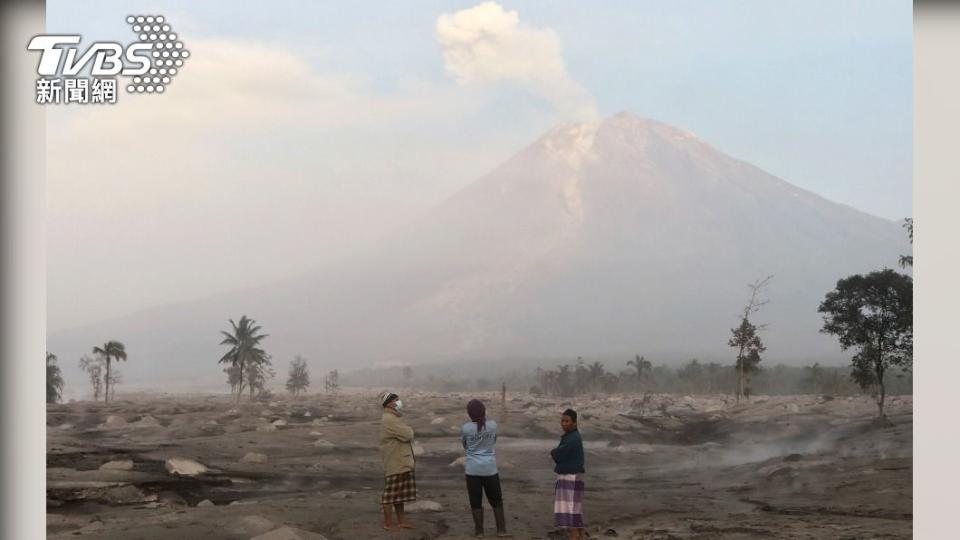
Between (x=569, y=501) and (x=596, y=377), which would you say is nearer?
(x=569, y=501)

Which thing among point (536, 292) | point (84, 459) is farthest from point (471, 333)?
point (84, 459)

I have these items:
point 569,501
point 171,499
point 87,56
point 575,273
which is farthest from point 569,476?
point 575,273

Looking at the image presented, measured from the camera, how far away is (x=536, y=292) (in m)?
90.4

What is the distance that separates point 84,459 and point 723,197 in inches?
3781

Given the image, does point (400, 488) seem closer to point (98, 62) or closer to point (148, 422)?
point (98, 62)

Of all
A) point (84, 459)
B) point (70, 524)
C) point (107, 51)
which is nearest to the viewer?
point (70, 524)

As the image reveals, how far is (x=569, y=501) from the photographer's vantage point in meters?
9.94

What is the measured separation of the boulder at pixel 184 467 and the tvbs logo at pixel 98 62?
5412 millimetres

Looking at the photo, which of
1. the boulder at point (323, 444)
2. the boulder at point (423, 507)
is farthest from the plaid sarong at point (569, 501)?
the boulder at point (323, 444)

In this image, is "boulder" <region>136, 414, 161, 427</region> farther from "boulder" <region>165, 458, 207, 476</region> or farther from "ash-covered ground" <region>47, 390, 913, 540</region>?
"boulder" <region>165, 458, 207, 476</region>

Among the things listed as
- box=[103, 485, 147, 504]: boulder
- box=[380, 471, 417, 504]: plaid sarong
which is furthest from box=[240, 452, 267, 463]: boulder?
box=[380, 471, 417, 504]: plaid sarong

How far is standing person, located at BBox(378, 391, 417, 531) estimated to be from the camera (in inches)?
404

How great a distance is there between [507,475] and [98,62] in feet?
29.1

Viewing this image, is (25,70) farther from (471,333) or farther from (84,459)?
(471,333)
